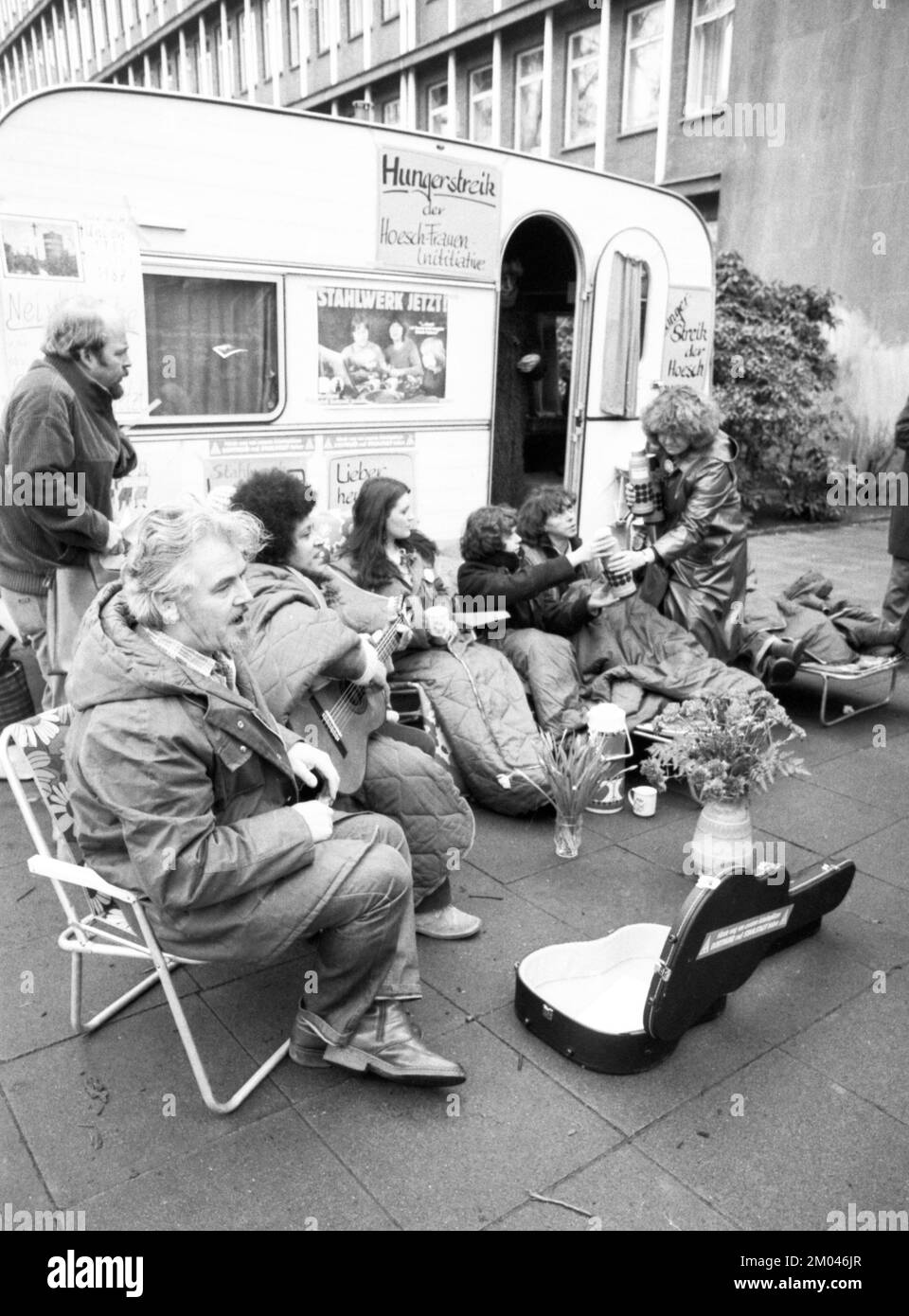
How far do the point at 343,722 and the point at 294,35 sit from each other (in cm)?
2560

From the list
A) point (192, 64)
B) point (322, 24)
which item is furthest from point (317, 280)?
point (192, 64)

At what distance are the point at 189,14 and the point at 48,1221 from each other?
3094 centimetres

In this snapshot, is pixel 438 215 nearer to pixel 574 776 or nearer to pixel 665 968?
pixel 574 776

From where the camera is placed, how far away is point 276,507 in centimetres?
322

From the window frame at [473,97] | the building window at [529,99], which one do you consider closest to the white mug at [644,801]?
the building window at [529,99]

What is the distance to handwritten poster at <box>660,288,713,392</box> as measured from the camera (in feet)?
21.2

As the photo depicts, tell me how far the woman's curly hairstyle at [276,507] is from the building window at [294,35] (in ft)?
80.4

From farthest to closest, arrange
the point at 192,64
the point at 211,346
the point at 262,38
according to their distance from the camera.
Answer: the point at 192,64
the point at 262,38
the point at 211,346

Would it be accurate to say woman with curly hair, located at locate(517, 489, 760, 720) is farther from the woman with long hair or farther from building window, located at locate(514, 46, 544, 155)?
building window, located at locate(514, 46, 544, 155)

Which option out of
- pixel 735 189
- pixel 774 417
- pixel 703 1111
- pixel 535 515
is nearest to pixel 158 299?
pixel 535 515

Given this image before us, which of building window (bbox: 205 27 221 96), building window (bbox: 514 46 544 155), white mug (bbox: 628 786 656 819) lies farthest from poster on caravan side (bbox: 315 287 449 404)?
building window (bbox: 205 27 221 96)

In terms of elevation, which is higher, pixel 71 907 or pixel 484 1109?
pixel 71 907

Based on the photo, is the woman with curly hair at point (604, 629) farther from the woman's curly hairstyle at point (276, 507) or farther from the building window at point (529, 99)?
the building window at point (529, 99)
